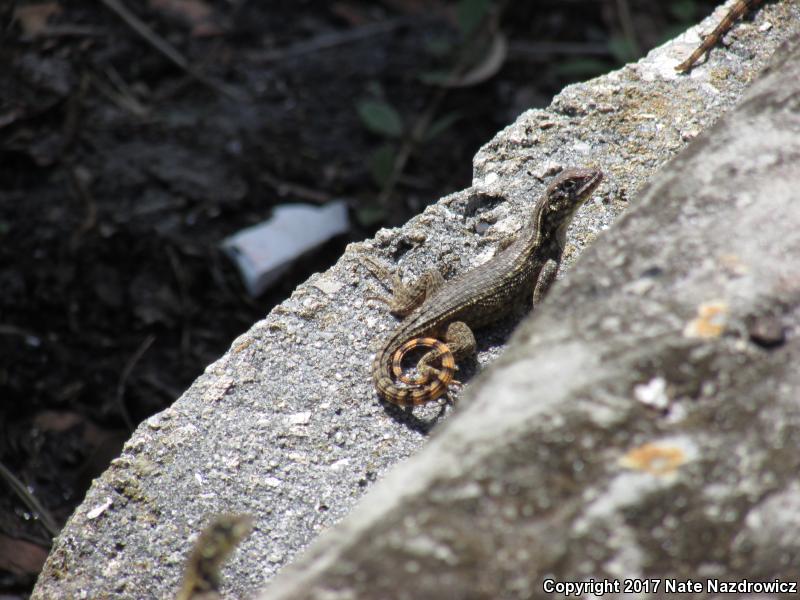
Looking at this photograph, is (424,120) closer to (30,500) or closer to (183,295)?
(183,295)

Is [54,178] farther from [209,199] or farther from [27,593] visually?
[27,593]

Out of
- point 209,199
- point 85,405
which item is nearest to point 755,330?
point 85,405

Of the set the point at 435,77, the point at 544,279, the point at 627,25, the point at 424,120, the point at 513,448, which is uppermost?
the point at 513,448

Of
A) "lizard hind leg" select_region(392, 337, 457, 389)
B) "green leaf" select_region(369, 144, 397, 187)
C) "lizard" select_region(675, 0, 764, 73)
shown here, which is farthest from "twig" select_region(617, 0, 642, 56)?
"lizard hind leg" select_region(392, 337, 457, 389)

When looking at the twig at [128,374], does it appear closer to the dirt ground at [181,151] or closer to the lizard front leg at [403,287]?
the dirt ground at [181,151]

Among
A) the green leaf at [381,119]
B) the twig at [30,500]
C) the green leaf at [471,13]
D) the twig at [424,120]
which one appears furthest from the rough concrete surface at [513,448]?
the green leaf at [471,13]

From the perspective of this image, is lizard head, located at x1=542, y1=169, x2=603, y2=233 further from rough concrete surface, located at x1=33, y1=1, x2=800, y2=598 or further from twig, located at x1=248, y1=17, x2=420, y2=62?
twig, located at x1=248, y1=17, x2=420, y2=62

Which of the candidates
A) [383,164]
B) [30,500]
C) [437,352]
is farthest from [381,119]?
[30,500]
